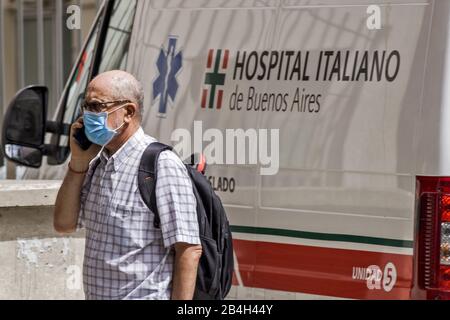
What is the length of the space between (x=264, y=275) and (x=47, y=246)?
131 cm

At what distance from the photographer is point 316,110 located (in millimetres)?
5262

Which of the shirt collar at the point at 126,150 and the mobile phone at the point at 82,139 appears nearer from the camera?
the shirt collar at the point at 126,150

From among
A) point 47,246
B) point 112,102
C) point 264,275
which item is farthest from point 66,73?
point 112,102

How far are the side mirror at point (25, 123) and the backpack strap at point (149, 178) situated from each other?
7.58ft

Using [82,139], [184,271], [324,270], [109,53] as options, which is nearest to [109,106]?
→ [82,139]

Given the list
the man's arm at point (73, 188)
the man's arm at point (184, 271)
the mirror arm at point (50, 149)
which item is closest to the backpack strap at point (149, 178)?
the man's arm at point (184, 271)

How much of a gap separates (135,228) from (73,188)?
0.40 m

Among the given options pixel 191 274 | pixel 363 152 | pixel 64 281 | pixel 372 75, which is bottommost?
pixel 64 281

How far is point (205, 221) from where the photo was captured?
13.1 ft

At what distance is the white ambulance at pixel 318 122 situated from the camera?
15.8ft

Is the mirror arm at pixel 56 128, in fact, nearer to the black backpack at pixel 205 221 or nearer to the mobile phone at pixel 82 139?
the mobile phone at pixel 82 139

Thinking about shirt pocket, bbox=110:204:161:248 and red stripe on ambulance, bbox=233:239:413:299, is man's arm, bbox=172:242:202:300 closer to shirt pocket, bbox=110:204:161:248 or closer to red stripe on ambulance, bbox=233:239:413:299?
shirt pocket, bbox=110:204:161:248

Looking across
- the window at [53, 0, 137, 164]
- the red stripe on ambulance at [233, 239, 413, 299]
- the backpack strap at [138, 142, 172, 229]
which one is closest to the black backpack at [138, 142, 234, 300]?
the backpack strap at [138, 142, 172, 229]

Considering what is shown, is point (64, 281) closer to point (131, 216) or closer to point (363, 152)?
point (363, 152)
